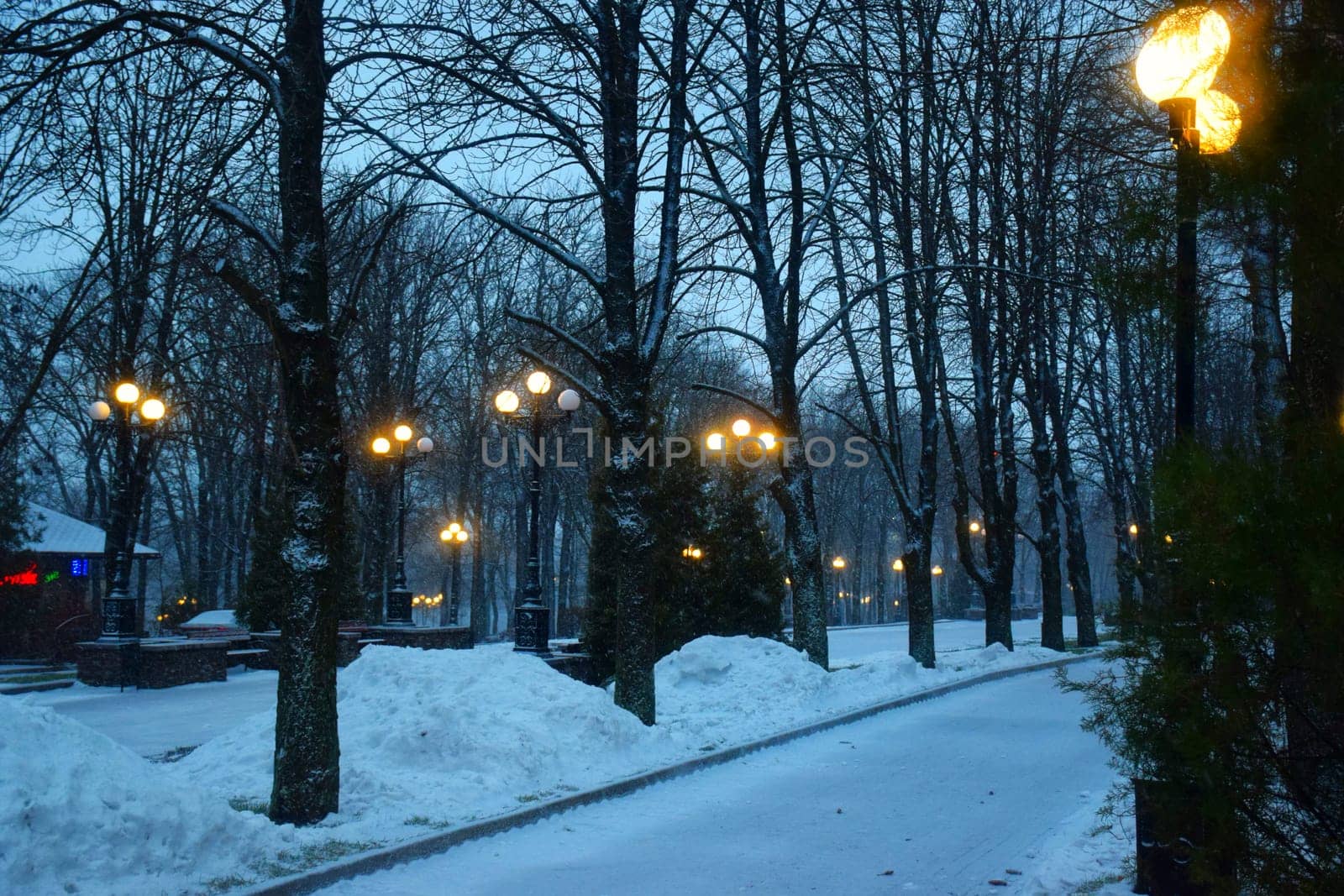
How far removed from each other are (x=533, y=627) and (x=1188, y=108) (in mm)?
13944

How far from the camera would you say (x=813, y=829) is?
336 inches

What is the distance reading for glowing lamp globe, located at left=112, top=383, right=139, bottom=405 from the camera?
19172mm

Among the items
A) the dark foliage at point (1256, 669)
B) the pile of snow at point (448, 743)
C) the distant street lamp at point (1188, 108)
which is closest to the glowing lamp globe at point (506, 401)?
the pile of snow at point (448, 743)

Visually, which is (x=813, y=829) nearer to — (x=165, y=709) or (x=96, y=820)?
(x=96, y=820)

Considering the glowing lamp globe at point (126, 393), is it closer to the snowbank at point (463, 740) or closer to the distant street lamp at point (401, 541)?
the distant street lamp at point (401, 541)

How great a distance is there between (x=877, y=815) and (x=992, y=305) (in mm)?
17241

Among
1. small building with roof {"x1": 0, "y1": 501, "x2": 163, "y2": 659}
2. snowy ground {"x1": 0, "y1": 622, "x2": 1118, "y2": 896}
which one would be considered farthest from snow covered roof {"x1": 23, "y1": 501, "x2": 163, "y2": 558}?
snowy ground {"x1": 0, "y1": 622, "x2": 1118, "y2": 896}

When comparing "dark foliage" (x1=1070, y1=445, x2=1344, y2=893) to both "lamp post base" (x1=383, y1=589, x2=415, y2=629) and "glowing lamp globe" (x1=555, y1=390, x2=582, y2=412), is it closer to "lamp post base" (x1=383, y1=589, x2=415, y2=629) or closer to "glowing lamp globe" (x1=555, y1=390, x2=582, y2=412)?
"glowing lamp globe" (x1=555, y1=390, x2=582, y2=412)

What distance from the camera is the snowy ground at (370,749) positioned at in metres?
5.89

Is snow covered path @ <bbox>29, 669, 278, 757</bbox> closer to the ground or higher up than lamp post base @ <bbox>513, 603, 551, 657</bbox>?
closer to the ground

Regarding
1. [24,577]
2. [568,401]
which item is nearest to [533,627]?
[568,401]

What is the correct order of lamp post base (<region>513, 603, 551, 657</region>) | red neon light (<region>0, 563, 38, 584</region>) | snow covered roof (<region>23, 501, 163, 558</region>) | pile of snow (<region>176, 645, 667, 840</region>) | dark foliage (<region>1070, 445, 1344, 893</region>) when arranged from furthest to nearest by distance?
snow covered roof (<region>23, 501, 163, 558</region>) < red neon light (<region>0, 563, 38, 584</region>) < lamp post base (<region>513, 603, 551, 657</region>) < pile of snow (<region>176, 645, 667, 840</region>) < dark foliage (<region>1070, 445, 1344, 893</region>)

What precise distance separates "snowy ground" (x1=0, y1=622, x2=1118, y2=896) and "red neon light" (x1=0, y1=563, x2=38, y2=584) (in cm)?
897

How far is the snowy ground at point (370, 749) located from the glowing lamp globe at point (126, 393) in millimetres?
5088
